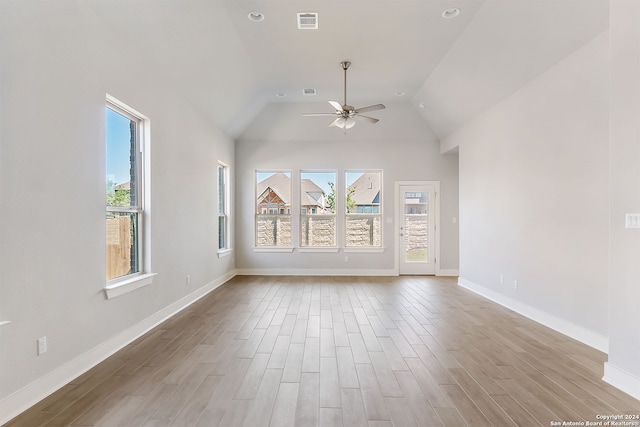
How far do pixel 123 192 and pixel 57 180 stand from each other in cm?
104

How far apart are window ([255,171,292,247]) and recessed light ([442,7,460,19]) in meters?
4.55

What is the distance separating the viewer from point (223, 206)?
22.6 ft

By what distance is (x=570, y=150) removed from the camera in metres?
3.53

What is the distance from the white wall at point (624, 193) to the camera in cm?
229

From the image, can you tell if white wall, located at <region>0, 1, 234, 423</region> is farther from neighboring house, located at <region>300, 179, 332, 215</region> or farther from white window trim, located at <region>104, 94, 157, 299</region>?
neighboring house, located at <region>300, 179, 332, 215</region>

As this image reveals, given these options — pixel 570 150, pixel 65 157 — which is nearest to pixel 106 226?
pixel 65 157

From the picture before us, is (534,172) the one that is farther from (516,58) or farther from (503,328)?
(503,328)

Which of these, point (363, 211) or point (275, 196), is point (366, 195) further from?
point (275, 196)

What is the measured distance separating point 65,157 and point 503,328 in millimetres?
4634

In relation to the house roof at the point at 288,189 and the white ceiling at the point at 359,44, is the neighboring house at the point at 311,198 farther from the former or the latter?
the white ceiling at the point at 359,44

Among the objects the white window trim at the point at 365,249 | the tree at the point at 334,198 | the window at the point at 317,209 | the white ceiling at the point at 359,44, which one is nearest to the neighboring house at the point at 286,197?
the window at the point at 317,209

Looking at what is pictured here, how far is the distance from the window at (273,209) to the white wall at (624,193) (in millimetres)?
5812

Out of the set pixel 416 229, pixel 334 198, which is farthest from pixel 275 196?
pixel 416 229

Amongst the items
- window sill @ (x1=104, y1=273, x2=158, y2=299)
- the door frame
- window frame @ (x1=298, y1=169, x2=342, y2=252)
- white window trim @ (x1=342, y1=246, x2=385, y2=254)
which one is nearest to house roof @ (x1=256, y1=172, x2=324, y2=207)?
window frame @ (x1=298, y1=169, x2=342, y2=252)
